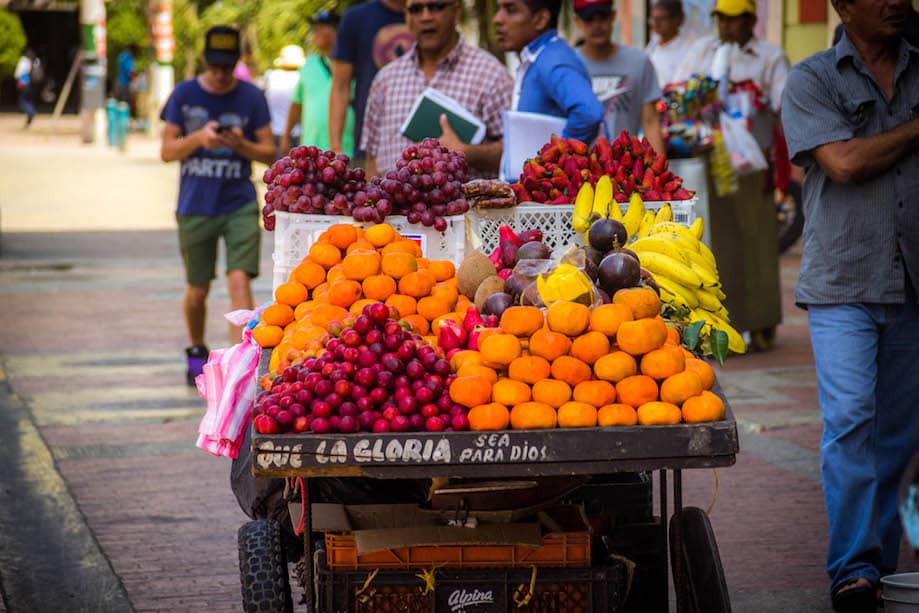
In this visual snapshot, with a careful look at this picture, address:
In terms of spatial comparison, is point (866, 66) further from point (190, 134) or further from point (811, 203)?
point (190, 134)

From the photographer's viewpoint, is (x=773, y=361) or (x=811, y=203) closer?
(x=811, y=203)

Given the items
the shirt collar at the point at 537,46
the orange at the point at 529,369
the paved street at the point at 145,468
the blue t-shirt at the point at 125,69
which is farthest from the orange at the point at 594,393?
the blue t-shirt at the point at 125,69

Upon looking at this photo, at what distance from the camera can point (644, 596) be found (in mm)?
4453

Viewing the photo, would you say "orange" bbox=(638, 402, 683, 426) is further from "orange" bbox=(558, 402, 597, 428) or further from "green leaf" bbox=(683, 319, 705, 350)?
"green leaf" bbox=(683, 319, 705, 350)

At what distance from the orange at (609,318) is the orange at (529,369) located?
0.19 m

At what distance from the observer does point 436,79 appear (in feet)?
24.1

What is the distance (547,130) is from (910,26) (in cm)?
189

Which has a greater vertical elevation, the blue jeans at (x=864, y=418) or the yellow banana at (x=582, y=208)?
the yellow banana at (x=582, y=208)

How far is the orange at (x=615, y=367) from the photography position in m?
3.72

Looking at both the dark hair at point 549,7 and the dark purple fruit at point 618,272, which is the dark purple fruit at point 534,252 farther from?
the dark hair at point 549,7

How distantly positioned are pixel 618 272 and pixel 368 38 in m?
4.79

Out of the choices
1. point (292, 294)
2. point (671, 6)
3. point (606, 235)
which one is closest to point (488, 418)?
point (606, 235)

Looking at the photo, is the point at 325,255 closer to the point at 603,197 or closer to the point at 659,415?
the point at 603,197

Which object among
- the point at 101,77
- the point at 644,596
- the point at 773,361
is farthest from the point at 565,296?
the point at 101,77
